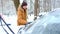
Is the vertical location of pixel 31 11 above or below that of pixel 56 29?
below

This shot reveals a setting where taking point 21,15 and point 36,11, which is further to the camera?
point 36,11

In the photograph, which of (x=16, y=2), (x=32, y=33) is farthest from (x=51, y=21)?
(x=16, y=2)

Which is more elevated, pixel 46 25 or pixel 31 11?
pixel 46 25

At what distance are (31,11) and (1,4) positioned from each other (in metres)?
2.81

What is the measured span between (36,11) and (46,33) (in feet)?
34.8

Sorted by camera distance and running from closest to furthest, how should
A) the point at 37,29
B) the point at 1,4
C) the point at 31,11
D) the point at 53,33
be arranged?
the point at 53,33
the point at 37,29
the point at 1,4
the point at 31,11

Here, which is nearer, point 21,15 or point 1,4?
point 21,15

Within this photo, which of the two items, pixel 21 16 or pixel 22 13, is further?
pixel 22 13

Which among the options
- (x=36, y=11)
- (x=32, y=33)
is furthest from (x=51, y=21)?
(x=36, y=11)

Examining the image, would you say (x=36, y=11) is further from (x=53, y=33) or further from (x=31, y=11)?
(x=53, y=33)

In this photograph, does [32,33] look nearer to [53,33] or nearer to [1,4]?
[53,33]

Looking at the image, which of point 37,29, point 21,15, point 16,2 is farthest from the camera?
point 16,2

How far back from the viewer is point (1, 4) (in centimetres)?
1923

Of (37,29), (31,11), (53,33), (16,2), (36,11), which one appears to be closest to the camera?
(53,33)
